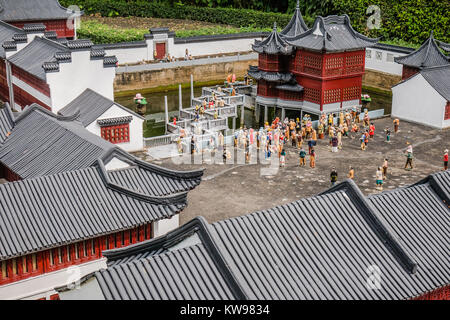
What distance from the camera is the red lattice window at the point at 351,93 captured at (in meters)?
55.0

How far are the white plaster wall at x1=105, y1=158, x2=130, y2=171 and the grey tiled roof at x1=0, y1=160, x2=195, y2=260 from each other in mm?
898

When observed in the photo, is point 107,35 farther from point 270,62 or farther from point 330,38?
point 330,38

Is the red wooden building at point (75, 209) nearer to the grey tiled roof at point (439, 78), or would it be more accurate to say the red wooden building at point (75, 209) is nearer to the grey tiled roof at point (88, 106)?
the grey tiled roof at point (88, 106)

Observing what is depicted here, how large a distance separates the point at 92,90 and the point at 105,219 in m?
21.9

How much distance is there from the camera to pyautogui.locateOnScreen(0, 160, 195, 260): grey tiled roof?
24078mm

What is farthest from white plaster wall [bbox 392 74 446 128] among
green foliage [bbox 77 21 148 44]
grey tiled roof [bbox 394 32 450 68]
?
green foliage [bbox 77 21 148 44]

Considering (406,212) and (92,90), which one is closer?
(406,212)

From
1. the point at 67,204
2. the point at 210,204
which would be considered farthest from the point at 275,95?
the point at 67,204

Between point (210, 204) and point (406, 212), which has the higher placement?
point (406, 212)

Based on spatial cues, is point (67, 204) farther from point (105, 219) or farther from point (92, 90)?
point (92, 90)

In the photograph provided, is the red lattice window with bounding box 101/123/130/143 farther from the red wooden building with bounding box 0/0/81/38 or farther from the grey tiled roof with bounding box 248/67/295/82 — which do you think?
the red wooden building with bounding box 0/0/81/38

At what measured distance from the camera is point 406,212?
23078mm

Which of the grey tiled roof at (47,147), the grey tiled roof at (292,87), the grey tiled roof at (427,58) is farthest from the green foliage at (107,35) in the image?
the grey tiled roof at (47,147)

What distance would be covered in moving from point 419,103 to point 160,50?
1149 inches
